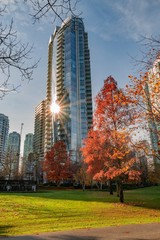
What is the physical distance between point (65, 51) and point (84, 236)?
323 ft

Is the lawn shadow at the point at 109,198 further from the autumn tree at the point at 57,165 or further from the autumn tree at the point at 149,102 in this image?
the autumn tree at the point at 57,165

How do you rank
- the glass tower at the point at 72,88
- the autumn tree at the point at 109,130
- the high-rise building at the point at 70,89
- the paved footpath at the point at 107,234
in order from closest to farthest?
the paved footpath at the point at 107,234 < the autumn tree at the point at 109,130 < the glass tower at the point at 72,88 < the high-rise building at the point at 70,89

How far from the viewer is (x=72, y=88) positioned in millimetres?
91312

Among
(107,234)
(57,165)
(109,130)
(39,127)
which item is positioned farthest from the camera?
(39,127)

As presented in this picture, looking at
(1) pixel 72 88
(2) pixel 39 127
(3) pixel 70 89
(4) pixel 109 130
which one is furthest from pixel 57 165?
(2) pixel 39 127

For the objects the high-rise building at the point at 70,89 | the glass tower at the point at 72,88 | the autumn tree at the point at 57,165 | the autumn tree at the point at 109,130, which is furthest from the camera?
the high-rise building at the point at 70,89

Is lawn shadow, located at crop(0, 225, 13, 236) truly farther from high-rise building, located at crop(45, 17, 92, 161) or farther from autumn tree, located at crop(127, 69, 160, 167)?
high-rise building, located at crop(45, 17, 92, 161)

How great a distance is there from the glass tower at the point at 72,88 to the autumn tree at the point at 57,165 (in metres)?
28.2

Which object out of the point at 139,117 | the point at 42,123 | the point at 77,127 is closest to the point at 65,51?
the point at 77,127

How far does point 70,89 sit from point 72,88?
1.08 m

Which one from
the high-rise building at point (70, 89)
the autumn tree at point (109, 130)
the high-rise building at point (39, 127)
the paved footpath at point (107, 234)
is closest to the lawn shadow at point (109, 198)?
the autumn tree at point (109, 130)

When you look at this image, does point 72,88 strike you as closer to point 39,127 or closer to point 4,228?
point 39,127

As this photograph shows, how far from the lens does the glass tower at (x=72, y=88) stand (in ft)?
282

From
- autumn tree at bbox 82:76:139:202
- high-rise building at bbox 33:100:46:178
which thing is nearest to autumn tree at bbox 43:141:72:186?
autumn tree at bbox 82:76:139:202
